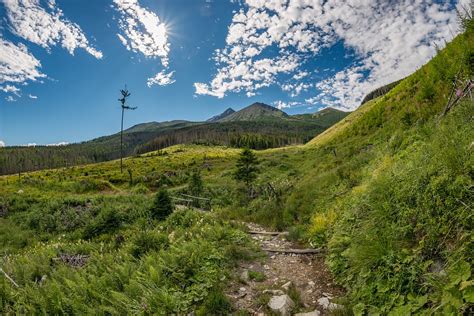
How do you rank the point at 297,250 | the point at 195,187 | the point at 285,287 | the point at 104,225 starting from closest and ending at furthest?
the point at 285,287 < the point at 297,250 < the point at 104,225 < the point at 195,187

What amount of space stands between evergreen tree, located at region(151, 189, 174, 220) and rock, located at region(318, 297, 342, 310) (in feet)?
39.2

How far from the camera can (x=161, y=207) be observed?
1585 centimetres

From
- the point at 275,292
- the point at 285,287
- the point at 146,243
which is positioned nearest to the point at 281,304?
the point at 275,292

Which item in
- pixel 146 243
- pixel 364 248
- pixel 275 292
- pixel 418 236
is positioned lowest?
pixel 275 292

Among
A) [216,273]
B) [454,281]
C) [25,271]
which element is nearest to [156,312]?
[216,273]

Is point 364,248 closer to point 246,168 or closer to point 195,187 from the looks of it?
point 246,168

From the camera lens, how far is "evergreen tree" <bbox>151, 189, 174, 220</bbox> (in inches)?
612

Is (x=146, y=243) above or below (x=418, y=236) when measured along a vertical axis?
below

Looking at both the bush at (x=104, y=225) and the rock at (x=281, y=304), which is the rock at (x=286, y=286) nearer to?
the rock at (x=281, y=304)

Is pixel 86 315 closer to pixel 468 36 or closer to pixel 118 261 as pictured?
pixel 118 261

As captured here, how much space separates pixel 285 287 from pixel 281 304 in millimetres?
675

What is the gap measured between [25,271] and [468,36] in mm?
16769

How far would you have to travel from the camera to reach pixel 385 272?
4.01 m

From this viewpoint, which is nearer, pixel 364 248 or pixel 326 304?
pixel 364 248
